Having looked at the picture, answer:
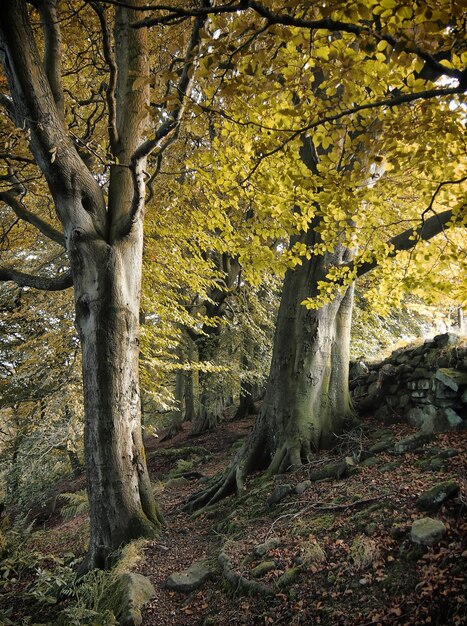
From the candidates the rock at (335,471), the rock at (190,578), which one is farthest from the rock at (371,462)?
the rock at (190,578)

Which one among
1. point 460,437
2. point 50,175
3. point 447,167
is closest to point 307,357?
point 460,437

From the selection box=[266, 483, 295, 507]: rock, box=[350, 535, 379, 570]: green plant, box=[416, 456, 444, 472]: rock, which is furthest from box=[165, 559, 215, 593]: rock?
box=[416, 456, 444, 472]: rock

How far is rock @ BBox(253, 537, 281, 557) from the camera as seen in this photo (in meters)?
3.77

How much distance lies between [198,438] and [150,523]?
28.5 feet

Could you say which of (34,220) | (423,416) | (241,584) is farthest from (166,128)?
(423,416)

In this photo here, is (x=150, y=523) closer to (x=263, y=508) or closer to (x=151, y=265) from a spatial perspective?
(x=263, y=508)

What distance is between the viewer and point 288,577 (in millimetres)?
3230

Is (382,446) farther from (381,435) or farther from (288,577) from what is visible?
(288,577)

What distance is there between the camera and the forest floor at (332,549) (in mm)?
2623

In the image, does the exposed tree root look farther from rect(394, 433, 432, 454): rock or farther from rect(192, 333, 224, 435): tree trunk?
rect(192, 333, 224, 435): tree trunk

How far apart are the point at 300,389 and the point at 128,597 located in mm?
3456

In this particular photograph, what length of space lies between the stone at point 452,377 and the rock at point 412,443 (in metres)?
0.77

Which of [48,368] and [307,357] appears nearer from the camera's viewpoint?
[307,357]

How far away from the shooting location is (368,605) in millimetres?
2635
